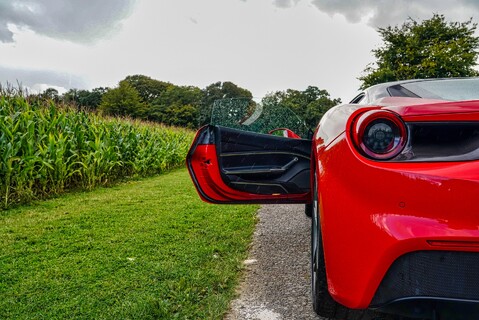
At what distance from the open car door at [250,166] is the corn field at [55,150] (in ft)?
12.2

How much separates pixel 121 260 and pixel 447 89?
2.53 meters

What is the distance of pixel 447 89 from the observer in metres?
1.92

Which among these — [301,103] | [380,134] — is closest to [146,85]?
[301,103]

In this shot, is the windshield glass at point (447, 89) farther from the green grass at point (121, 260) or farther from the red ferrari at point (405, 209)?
the green grass at point (121, 260)

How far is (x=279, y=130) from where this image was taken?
346 cm

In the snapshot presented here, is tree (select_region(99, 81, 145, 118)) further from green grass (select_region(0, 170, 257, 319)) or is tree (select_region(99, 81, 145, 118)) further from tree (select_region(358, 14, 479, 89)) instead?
green grass (select_region(0, 170, 257, 319))

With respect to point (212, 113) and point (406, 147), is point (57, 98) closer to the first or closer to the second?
point (212, 113)

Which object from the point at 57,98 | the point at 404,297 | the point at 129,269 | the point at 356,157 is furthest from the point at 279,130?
the point at 57,98

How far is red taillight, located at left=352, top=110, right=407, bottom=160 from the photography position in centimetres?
133

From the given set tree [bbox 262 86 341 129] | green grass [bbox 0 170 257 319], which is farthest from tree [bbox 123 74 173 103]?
tree [bbox 262 86 341 129]

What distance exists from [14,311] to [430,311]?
2.13 metres

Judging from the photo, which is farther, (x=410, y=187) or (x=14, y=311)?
(x=14, y=311)

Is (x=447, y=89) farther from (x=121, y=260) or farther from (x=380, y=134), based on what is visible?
(x=121, y=260)

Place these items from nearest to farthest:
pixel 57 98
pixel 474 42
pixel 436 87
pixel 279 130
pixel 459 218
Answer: pixel 459 218 < pixel 436 87 < pixel 279 130 < pixel 57 98 < pixel 474 42
